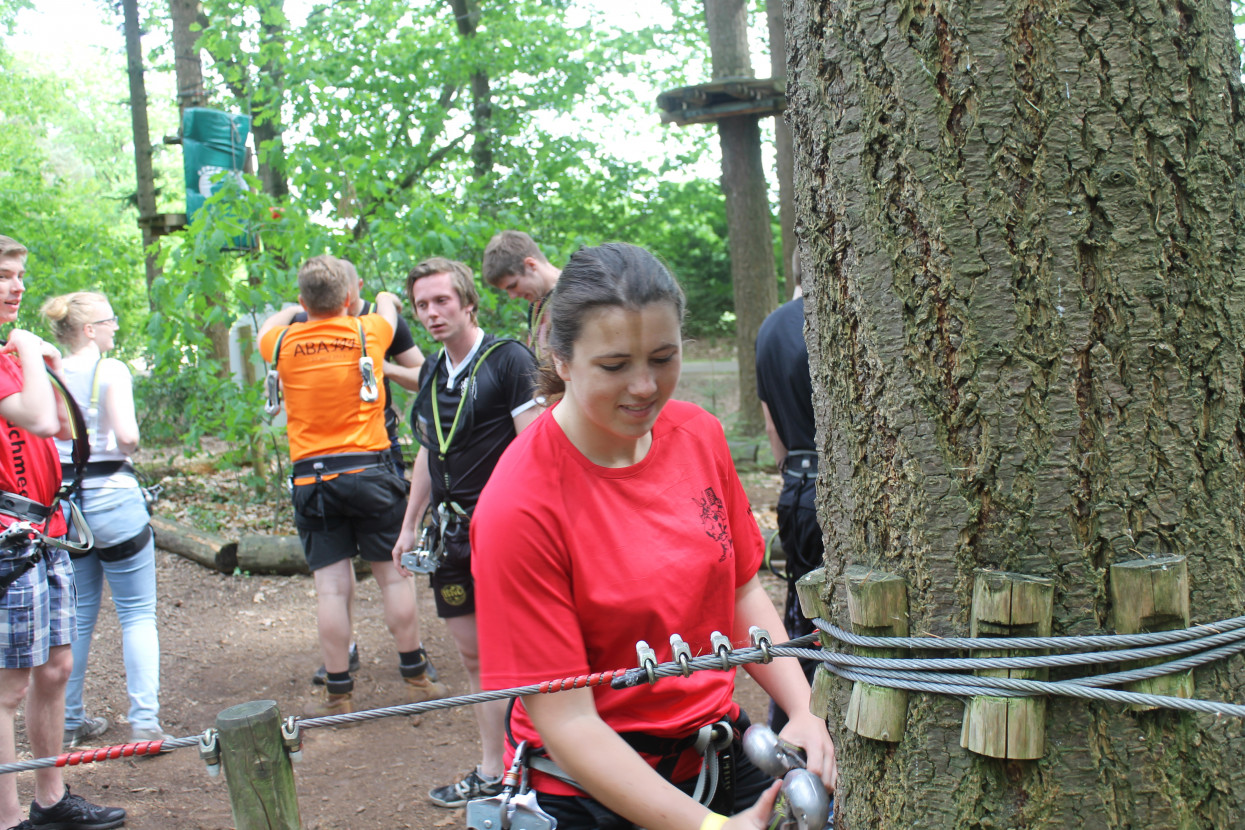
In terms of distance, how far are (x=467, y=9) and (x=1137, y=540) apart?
1373cm

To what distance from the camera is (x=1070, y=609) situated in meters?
1.32

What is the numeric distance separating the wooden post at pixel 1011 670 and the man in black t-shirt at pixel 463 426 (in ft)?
8.36

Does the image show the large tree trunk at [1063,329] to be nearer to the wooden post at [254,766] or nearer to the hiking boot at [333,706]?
the wooden post at [254,766]

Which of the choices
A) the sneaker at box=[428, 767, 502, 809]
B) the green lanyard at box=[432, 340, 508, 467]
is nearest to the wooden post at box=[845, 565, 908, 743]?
the green lanyard at box=[432, 340, 508, 467]

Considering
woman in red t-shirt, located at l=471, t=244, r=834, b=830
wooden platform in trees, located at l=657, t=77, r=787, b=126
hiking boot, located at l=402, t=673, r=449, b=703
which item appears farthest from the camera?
wooden platform in trees, located at l=657, t=77, r=787, b=126

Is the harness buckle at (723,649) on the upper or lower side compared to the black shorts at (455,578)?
upper

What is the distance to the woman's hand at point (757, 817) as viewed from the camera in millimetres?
1555

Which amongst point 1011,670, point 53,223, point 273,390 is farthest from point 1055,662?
point 53,223

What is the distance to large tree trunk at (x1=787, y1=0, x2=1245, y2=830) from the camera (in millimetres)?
1273

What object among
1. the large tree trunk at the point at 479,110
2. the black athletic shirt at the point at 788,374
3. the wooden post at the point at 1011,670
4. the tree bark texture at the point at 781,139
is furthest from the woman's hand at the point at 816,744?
the large tree trunk at the point at 479,110

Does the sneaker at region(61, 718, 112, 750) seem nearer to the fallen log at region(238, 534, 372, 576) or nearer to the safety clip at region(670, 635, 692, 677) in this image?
the fallen log at region(238, 534, 372, 576)

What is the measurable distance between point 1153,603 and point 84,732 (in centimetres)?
476

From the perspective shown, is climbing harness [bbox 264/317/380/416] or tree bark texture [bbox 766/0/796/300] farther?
tree bark texture [bbox 766/0/796/300]

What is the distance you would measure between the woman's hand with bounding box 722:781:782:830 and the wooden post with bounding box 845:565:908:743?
8.1 inches
